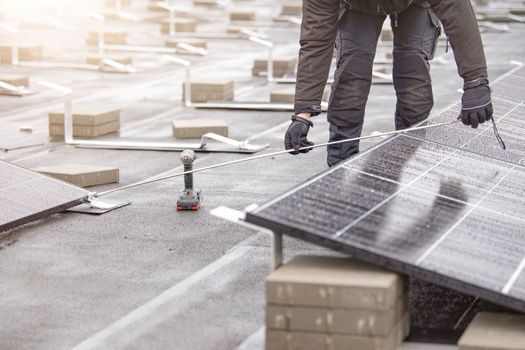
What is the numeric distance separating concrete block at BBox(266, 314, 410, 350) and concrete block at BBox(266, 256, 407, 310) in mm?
121

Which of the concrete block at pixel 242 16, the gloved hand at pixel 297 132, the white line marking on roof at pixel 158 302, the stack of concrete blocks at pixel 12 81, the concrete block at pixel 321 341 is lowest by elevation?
the white line marking on roof at pixel 158 302

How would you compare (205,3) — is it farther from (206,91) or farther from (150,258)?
(150,258)

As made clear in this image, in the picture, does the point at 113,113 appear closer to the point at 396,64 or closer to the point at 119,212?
the point at 119,212

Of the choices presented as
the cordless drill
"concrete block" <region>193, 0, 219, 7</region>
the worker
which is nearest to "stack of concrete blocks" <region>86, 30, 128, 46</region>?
"concrete block" <region>193, 0, 219, 7</region>

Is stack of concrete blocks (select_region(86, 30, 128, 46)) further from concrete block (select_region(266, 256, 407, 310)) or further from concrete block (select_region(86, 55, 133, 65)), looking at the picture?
concrete block (select_region(266, 256, 407, 310))

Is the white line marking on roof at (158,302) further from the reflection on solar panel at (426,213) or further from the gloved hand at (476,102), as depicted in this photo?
the gloved hand at (476,102)

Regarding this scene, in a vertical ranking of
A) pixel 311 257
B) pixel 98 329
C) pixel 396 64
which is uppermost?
pixel 396 64

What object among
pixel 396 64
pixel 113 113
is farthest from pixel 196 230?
pixel 113 113

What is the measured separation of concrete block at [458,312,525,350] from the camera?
4.67 metres

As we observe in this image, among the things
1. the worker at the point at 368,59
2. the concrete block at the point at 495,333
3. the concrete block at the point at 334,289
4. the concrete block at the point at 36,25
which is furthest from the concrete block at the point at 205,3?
the concrete block at the point at 334,289

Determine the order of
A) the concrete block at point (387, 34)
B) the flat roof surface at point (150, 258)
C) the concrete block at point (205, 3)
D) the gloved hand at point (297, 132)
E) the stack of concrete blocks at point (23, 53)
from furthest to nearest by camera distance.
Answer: the concrete block at point (205, 3)
the concrete block at point (387, 34)
the stack of concrete blocks at point (23, 53)
the gloved hand at point (297, 132)
the flat roof surface at point (150, 258)

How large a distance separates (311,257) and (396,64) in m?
2.92

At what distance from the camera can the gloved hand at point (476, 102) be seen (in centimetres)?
637

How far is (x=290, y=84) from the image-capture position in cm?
1798
